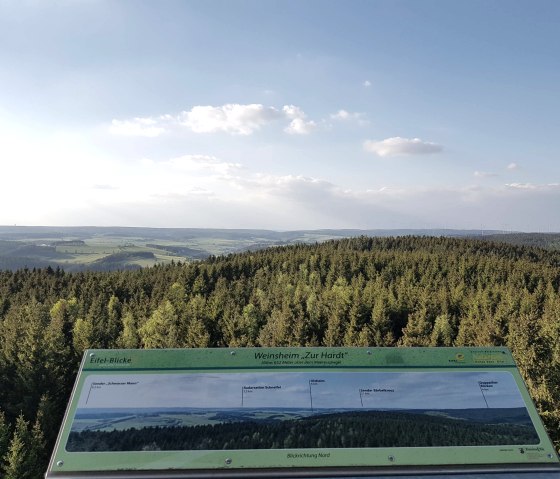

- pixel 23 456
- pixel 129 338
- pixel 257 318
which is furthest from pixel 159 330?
pixel 23 456

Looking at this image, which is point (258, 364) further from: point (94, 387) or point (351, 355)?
point (94, 387)

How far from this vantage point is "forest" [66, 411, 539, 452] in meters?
8.98

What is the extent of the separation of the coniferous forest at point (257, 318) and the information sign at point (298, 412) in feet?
71.4

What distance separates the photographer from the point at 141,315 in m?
72.1

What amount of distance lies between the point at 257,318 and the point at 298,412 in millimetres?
61839

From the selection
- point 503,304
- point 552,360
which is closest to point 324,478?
point 552,360

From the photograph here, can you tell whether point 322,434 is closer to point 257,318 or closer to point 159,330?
point 159,330

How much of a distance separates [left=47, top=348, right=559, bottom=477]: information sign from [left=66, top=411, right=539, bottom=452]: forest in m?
0.02

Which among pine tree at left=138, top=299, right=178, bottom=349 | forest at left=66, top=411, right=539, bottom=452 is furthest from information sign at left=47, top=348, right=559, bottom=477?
pine tree at left=138, top=299, right=178, bottom=349

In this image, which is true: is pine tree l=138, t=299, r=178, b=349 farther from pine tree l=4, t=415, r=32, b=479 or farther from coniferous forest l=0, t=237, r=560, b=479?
pine tree l=4, t=415, r=32, b=479

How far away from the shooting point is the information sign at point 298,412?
8.89 metres

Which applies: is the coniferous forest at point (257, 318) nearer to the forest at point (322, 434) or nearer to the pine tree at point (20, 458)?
the pine tree at point (20, 458)

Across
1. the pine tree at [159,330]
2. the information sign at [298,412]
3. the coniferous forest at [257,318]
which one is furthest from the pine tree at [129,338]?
the information sign at [298,412]

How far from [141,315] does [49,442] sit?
32.3 metres
